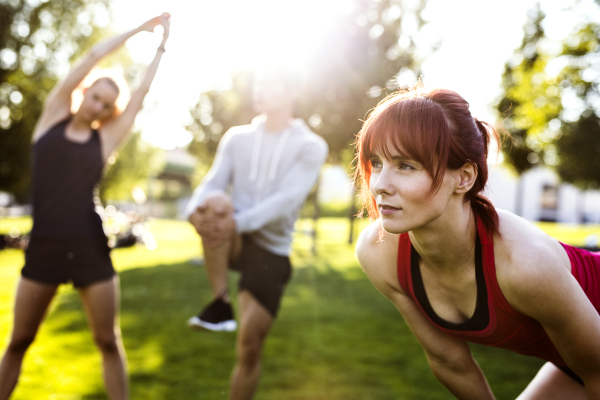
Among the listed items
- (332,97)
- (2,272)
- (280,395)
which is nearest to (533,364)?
(280,395)

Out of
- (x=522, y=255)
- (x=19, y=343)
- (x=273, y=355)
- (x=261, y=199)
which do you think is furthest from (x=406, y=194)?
(x=273, y=355)

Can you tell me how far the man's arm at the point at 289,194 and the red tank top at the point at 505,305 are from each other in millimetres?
1234

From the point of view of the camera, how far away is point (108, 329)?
318 centimetres

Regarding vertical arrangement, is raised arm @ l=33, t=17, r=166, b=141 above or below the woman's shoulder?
above

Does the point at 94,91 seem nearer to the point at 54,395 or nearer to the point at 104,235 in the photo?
the point at 104,235

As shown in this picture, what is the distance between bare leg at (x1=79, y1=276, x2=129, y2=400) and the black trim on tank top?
209cm

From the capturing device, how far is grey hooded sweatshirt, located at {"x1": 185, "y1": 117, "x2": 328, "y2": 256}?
11.1 feet

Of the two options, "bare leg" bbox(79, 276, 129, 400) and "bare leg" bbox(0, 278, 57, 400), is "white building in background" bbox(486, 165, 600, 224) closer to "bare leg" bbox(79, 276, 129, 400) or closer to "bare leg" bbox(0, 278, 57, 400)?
"bare leg" bbox(79, 276, 129, 400)

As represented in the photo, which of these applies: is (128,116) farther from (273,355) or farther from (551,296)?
(273,355)

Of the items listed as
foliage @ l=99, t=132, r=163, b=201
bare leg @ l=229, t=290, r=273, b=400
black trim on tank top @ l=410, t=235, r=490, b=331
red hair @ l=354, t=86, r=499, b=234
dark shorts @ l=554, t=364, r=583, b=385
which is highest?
red hair @ l=354, t=86, r=499, b=234

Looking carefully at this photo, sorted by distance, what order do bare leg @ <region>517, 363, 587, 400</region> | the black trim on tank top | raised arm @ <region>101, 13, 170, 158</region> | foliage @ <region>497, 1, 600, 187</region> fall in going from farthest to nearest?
foliage @ <region>497, 1, 600, 187</region> < raised arm @ <region>101, 13, 170, 158</region> < bare leg @ <region>517, 363, 587, 400</region> < the black trim on tank top

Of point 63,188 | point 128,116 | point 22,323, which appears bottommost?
point 22,323

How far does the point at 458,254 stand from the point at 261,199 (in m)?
1.80

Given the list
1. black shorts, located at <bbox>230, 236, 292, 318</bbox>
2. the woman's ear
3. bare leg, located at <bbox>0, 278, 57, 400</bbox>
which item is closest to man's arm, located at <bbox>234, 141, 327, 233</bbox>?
black shorts, located at <bbox>230, 236, 292, 318</bbox>
